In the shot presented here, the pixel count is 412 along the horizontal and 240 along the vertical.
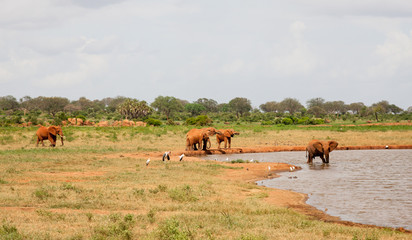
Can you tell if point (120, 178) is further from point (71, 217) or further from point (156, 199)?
point (71, 217)

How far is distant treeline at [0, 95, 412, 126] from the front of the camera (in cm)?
7791

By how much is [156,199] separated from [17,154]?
1495 centimetres

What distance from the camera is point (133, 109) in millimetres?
80000

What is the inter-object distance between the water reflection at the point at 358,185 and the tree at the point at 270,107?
101 metres

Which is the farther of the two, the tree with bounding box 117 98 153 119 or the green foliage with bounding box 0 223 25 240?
the tree with bounding box 117 98 153 119

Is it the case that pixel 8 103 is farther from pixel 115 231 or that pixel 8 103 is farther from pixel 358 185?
pixel 115 231

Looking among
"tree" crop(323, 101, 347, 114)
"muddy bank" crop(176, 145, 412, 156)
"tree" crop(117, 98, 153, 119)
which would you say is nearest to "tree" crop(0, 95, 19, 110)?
"tree" crop(117, 98, 153, 119)

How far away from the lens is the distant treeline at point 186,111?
256 feet

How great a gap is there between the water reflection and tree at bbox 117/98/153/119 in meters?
53.2

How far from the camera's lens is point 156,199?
44.7 ft

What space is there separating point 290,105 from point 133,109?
5779 centimetres

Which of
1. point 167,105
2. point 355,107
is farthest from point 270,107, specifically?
point 167,105

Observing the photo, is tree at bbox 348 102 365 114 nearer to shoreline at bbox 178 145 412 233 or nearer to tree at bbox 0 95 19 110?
tree at bbox 0 95 19 110

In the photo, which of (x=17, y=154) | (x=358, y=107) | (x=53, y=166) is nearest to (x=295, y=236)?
(x=53, y=166)
